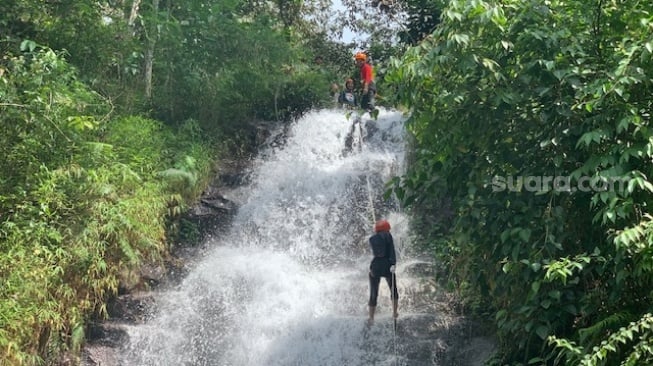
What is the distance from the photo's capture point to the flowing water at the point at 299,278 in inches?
364

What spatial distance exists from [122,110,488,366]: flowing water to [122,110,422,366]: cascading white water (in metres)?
0.02

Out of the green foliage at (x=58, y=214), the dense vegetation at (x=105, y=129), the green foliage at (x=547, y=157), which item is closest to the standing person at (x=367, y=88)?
the dense vegetation at (x=105, y=129)

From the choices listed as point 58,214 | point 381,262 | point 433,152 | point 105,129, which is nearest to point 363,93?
point 105,129

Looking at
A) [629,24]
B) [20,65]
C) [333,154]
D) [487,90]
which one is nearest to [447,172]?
[487,90]

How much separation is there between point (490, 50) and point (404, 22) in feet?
41.0

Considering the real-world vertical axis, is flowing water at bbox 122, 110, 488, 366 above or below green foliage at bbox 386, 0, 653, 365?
below

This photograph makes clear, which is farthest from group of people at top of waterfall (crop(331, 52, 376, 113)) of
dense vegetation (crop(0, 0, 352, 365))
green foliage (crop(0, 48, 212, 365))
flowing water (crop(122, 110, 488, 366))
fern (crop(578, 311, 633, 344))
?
fern (crop(578, 311, 633, 344))

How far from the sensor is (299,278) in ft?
37.1

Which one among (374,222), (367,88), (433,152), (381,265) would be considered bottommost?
(374,222)

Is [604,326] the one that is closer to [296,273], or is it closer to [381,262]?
[381,262]

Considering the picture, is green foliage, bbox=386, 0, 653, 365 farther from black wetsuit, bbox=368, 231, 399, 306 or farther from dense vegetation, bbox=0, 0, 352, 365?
dense vegetation, bbox=0, 0, 352, 365

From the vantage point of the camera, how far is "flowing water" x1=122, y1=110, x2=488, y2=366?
9.26 metres

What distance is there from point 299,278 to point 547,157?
5.55 m

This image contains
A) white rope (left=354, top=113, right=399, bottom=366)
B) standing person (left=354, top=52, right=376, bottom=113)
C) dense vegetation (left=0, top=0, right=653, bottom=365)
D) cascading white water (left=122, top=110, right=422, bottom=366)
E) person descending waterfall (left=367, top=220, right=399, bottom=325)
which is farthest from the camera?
standing person (left=354, top=52, right=376, bottom=113)
